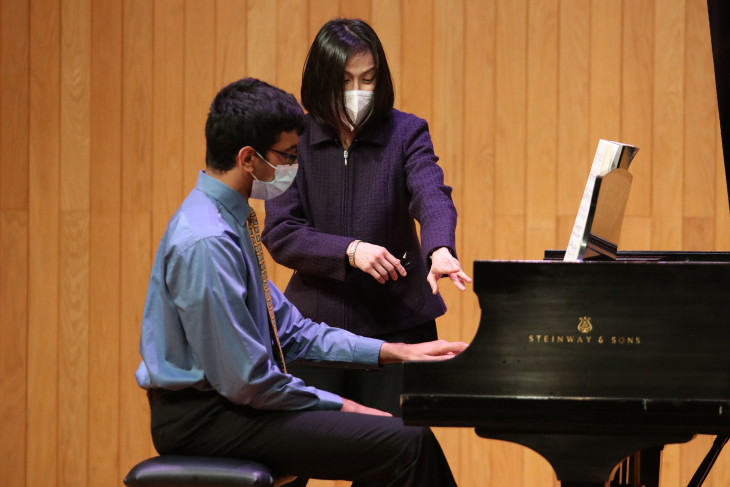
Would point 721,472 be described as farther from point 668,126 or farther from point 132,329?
point 132,329

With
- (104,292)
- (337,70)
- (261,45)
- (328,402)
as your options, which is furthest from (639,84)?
(104,292)

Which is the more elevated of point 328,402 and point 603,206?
point 603,206

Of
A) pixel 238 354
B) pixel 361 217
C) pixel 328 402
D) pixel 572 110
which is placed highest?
pixel 572 110

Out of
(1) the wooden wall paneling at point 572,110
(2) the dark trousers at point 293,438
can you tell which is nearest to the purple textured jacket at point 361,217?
(2) the dark trousers at point 293,438

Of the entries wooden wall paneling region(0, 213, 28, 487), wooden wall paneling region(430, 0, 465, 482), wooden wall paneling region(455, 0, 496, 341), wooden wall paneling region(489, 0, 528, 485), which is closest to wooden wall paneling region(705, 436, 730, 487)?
wooden wall paneling region(489, 0, 528, 485)

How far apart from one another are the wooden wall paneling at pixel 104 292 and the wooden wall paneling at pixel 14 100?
298mm

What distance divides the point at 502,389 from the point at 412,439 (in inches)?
9.7

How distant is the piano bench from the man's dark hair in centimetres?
65

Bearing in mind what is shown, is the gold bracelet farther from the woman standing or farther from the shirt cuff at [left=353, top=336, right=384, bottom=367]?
the shirt cuff at [left=353, top=336, right=384, bottom=367]

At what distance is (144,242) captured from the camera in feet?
13.0

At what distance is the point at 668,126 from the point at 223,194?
229 centimetres

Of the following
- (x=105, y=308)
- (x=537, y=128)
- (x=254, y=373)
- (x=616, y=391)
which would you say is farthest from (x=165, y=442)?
(x=537, y=128)

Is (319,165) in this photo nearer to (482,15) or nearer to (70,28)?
(482,15)

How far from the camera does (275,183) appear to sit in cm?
217
